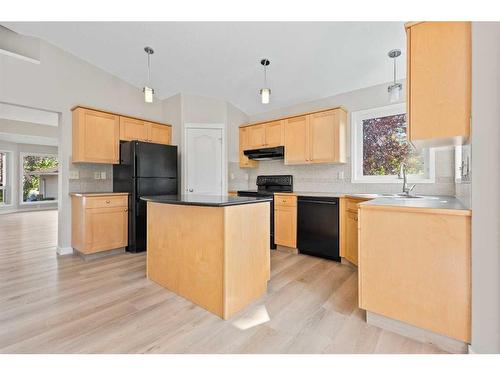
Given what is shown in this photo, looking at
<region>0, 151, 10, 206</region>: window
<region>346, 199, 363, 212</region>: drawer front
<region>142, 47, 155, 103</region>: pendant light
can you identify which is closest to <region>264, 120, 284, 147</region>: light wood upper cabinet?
<region>346, 199, 363, 212</region>: drawer front

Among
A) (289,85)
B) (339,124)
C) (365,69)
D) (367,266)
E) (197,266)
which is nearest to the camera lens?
(367,266)

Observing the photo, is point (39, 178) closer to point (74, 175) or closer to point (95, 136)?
point (74, 175)

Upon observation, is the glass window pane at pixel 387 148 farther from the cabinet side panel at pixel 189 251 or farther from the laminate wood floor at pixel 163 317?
the cabinet side panel at pixel 189 251

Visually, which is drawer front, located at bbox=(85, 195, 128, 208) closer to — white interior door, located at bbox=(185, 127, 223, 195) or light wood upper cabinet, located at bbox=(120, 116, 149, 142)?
light wood upper cabinet, located at bbox=(120, 116, 149, 142)

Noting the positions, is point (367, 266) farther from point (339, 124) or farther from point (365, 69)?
point (365, 69)

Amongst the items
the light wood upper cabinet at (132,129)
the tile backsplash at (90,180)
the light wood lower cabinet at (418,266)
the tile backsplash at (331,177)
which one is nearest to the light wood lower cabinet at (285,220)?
the tile backsplash at (331,177)

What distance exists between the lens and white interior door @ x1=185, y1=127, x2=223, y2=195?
4.29 m

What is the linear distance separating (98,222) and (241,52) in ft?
9.84

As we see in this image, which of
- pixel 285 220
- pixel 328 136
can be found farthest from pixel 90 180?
pixel 328 136

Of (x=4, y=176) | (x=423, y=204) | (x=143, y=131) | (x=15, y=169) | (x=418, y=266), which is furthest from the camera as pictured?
(x=15, y=169)

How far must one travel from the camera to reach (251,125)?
440cm

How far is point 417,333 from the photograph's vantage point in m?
1.54
